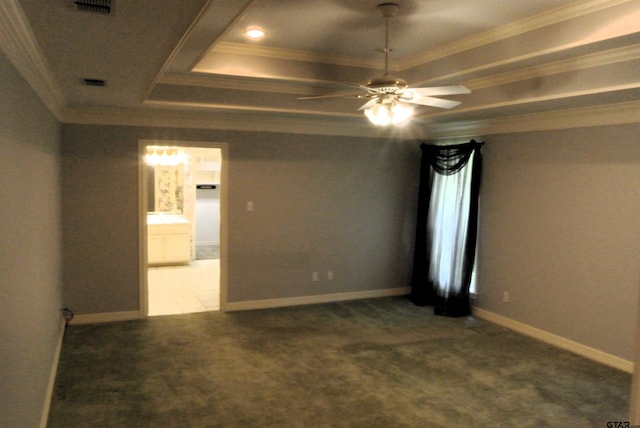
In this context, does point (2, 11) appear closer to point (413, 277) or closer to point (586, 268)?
point (586, 268)

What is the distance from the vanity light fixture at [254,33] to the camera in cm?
383

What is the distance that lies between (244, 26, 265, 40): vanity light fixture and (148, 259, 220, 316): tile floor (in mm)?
3427

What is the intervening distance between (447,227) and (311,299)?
2010 millimetres

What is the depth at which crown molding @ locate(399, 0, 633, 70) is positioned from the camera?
308 centimetres

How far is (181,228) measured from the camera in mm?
8531

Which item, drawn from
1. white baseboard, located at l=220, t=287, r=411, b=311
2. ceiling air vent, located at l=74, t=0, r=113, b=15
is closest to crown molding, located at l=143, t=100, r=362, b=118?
white baseboard, located at l=220, t=287, r=411, b=311

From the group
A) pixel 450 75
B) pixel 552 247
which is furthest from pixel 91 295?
pixel 552 247

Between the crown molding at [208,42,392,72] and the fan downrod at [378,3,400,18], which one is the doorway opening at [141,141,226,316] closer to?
the crown molding at [208,42,392,72]

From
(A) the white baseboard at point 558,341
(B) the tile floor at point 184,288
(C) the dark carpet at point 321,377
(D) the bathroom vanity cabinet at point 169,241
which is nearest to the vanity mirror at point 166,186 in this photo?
(D) the bathroom vanity cabinet at point 169,241

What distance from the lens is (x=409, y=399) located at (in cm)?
374

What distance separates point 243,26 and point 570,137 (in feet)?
10.9

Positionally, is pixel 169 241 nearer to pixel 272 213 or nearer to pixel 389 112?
pixel 272 213

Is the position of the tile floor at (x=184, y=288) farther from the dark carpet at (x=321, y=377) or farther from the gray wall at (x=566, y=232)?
the gray wall at (x=566, y=232)

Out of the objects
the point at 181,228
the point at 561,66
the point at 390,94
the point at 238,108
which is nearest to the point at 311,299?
the point at 238,108
